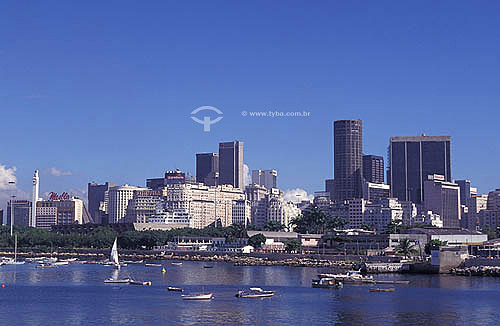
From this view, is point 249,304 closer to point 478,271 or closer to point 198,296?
point 198,296

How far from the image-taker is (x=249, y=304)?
10150cm

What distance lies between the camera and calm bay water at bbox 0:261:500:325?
88.1 metres

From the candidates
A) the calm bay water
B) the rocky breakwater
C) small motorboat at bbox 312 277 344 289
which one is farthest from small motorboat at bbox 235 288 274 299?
the rocky breakwater

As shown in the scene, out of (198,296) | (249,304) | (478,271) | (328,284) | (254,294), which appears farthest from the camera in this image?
(478,271)

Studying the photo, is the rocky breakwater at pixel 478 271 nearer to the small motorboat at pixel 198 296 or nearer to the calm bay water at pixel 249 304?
the calm bay water at pixel 249 304

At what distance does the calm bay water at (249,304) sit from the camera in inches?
3469

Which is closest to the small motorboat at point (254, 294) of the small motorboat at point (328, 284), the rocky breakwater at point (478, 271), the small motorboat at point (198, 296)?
the small motorboat at point (198, 296)

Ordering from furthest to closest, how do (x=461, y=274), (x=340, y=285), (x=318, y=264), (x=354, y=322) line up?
(x=318, y=264), (x=461, y=274), (x=340, y=285), (x=354, y=322)

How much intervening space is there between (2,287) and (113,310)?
3899cm

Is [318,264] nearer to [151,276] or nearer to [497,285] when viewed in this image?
[151,276]

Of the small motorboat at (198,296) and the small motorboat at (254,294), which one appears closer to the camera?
the small motorboat at (198,296)

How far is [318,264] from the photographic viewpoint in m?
197

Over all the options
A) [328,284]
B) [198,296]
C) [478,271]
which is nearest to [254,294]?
[198,296]

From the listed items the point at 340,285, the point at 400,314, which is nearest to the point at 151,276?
the point at 340,285
